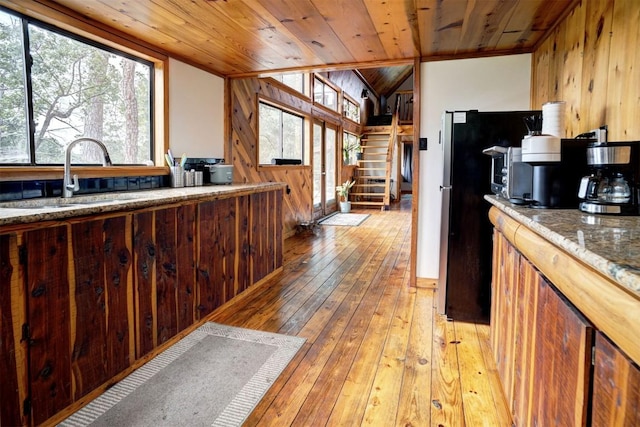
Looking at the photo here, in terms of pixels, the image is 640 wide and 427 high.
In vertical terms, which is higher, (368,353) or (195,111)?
(195,111)

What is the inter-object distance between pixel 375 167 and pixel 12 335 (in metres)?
9.74

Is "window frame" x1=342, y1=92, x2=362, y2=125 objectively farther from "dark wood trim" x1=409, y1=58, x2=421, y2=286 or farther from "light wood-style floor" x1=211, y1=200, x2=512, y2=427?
"light wood-style floor" x1=211, y1=200, x2=512, y2=427

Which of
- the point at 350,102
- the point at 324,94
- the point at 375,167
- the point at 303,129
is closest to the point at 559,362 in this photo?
the point at 303,129

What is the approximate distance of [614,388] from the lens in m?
0.75

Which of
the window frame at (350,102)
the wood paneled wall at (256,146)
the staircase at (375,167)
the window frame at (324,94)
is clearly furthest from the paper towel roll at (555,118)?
the staircase at (375,167)

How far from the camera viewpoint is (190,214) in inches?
99.0

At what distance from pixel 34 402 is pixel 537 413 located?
1865 millimetres

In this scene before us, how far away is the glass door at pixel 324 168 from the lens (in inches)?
300

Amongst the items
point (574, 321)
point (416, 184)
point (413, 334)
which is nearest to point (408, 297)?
point (413, 334)

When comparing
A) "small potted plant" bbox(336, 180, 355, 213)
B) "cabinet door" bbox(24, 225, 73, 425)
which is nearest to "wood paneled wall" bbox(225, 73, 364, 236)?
"small potted plant" bbox(336, 180, 355, 213)

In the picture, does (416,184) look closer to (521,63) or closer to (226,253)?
(521,63)

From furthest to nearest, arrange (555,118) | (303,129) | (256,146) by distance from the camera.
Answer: (303,129), (256,146), (555,118)

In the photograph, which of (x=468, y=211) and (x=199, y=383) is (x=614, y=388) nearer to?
(x=199, y=383)

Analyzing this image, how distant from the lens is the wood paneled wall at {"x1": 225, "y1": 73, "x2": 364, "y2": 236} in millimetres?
4473
